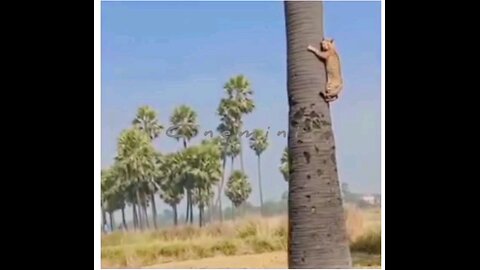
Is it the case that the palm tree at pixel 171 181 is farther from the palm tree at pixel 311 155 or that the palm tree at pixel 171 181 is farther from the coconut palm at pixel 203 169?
the palm tree at pixel 311 155

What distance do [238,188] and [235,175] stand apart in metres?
0.07

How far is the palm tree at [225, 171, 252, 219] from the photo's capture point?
21.0ft

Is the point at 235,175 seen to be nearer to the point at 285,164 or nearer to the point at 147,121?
the point at 285,164

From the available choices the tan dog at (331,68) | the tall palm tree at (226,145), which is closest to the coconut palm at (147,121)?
the tall palm tree at (226,145)

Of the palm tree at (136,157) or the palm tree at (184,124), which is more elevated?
the palm tree at (184,124)

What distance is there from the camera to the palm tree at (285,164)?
6395 mm

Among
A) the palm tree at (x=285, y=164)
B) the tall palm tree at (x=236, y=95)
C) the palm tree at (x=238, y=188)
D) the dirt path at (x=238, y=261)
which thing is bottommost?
the dirt path at (x=238, y=261)

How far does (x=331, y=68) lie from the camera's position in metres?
6.41

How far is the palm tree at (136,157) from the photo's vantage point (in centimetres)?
641

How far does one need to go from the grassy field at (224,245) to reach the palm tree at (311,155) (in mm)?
105

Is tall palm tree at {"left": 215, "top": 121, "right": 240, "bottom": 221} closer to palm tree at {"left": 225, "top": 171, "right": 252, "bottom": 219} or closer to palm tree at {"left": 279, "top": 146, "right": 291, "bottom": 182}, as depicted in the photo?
palm tree at {"left": 225, "top": 171, "right": 252, "bottom": 219}

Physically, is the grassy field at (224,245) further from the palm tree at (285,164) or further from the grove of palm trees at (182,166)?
the palm tree at (285,164)
